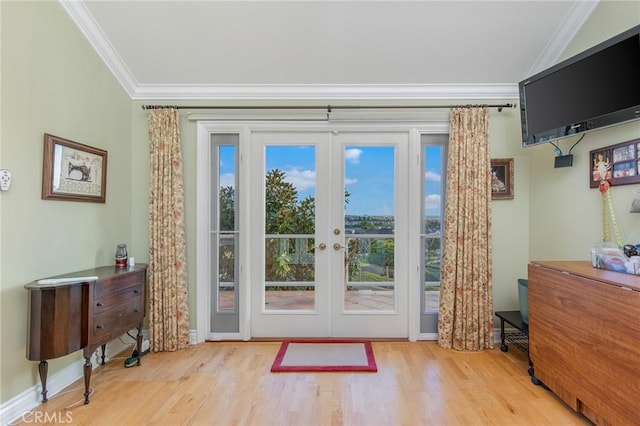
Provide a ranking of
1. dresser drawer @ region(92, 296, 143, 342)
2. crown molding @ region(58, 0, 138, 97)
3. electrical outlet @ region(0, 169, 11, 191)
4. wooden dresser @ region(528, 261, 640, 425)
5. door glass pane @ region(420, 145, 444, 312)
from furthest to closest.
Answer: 1. door glass pane @ region(420, 145, 444, 312)
2. crown molding @ region(58, 0, 138, 97)
3. dresser drawer @ region(92, 296, 143, 342)
4. electrical outlet @ region(0, 169, 11, 191)
5. wooden dresser @ region(528, 261, 640, 425)

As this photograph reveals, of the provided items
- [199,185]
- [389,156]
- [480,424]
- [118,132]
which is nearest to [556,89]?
[389,156]

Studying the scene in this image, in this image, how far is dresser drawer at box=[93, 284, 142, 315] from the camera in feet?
7.14

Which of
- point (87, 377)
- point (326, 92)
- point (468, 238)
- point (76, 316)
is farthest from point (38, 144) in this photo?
point (468, 238)

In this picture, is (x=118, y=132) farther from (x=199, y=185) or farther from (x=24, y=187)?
(x=24, y=187)

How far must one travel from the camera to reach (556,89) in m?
2.32

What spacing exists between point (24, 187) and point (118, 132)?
1.06 meters

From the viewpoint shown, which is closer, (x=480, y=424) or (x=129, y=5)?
(x=480, y=424)

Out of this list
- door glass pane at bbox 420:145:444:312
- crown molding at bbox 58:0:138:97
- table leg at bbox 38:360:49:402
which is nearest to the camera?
table leg at bbox 38:360:49:402

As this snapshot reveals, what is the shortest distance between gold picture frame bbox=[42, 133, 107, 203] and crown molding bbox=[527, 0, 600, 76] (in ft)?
12.8

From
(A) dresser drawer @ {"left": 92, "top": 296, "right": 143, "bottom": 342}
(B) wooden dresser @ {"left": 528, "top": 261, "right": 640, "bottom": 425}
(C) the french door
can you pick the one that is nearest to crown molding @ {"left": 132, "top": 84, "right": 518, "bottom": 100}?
(C) the french door

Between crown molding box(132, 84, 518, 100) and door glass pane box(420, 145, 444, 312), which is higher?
crown molding box(132, 84, 518, 100)

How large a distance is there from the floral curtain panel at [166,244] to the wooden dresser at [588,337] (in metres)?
2.97

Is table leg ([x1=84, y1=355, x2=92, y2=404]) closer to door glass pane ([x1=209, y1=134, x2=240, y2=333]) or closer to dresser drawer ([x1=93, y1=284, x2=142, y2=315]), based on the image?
dresser drawer ([x1=93, y1=284, x2=142, y2=315])

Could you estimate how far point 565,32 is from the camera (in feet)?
8.40
